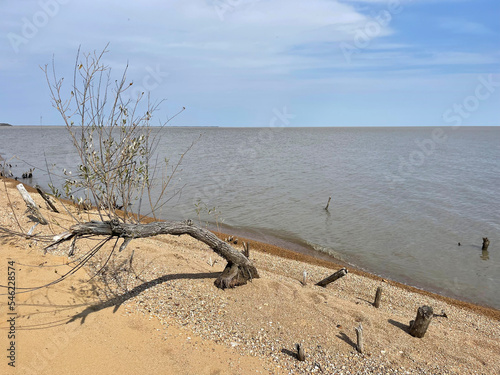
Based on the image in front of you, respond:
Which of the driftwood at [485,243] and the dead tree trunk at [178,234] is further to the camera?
the driftwood at [485,243]

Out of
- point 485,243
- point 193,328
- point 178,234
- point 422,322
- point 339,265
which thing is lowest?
point 339,265

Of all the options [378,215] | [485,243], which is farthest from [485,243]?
[378,215]

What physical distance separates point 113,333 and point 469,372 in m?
7.18

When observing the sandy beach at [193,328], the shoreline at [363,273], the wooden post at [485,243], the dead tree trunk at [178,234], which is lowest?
the shoreline at [363,273]

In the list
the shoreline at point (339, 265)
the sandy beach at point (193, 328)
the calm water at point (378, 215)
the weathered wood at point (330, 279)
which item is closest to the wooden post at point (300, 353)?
the sandy beach at point (193, 328)

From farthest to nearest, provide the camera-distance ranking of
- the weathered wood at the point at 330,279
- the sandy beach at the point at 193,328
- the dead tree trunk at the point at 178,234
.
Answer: the weathered wood at the point at 330,279, the sandy beach at the point at 193,328, the dead tree trunk at the point at 178,234

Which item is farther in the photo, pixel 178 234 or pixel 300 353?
pixel 178 234

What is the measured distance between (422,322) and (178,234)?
584cm

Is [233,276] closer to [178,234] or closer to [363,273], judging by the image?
[178,234]

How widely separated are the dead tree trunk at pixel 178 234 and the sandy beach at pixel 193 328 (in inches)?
11.8

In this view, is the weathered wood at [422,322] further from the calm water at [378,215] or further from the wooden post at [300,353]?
the calm water at [378,215]

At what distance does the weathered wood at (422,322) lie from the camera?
23.7 feet

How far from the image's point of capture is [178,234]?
7.26 meters

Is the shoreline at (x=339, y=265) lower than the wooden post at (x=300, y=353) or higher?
lower
